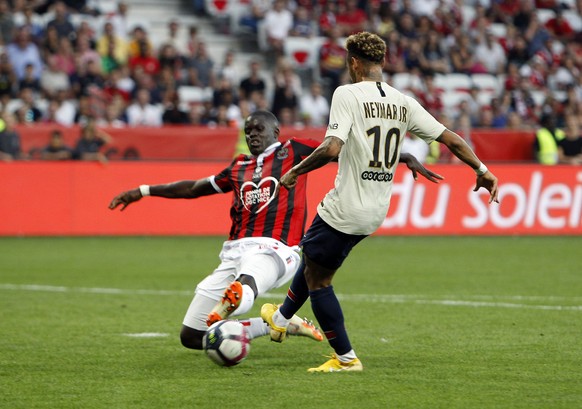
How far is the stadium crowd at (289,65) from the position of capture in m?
22.3

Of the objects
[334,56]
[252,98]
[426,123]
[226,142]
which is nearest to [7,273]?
[226,142]

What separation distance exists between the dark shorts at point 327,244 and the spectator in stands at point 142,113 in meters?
15.2

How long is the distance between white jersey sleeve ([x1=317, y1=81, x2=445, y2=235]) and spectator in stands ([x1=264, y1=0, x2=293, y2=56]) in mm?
19178

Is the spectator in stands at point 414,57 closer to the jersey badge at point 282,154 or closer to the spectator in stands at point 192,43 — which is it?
the spectator in stands at point 192,43

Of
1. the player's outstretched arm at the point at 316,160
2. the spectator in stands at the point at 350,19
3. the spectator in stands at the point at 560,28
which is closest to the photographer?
the player's outstretched arm at the point at 316,160

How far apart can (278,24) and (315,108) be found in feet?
10.6

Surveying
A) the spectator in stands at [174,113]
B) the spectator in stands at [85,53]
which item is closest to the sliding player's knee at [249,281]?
the spectator in stands at [174,113]

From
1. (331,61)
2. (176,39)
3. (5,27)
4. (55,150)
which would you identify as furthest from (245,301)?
(331,61)

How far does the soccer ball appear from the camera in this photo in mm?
7715

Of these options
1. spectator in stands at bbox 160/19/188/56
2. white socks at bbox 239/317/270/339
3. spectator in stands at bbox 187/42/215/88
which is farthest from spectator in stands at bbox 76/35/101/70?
white socks at bbox 239/317/270/339

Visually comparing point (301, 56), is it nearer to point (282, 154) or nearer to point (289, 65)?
point (289, 65)

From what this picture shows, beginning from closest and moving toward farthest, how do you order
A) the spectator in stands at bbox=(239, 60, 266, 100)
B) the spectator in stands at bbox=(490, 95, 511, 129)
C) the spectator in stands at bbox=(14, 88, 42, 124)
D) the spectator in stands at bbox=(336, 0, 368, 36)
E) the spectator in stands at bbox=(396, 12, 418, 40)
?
the spectator in stands at bbox=(14, 88, 42, 124), the spectator in stands at bbox=(239, 60, 266, 100), the spectator in stands at bbox=(490, 95, 511, 129), the spectator in stands at bbox=(336, 0, 368, 36), the spectator in stands at bbox=(396, 12, 418, 40)

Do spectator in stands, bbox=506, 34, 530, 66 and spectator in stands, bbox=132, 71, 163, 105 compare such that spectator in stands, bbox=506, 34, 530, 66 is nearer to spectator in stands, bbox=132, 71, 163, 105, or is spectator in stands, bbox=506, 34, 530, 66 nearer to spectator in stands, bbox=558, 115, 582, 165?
spectator in stands, bbox=558, 115, 582, 165

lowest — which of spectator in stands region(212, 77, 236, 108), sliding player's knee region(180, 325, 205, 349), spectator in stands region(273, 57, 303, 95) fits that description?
spectator in stands region(212, 77, 236, 108)
